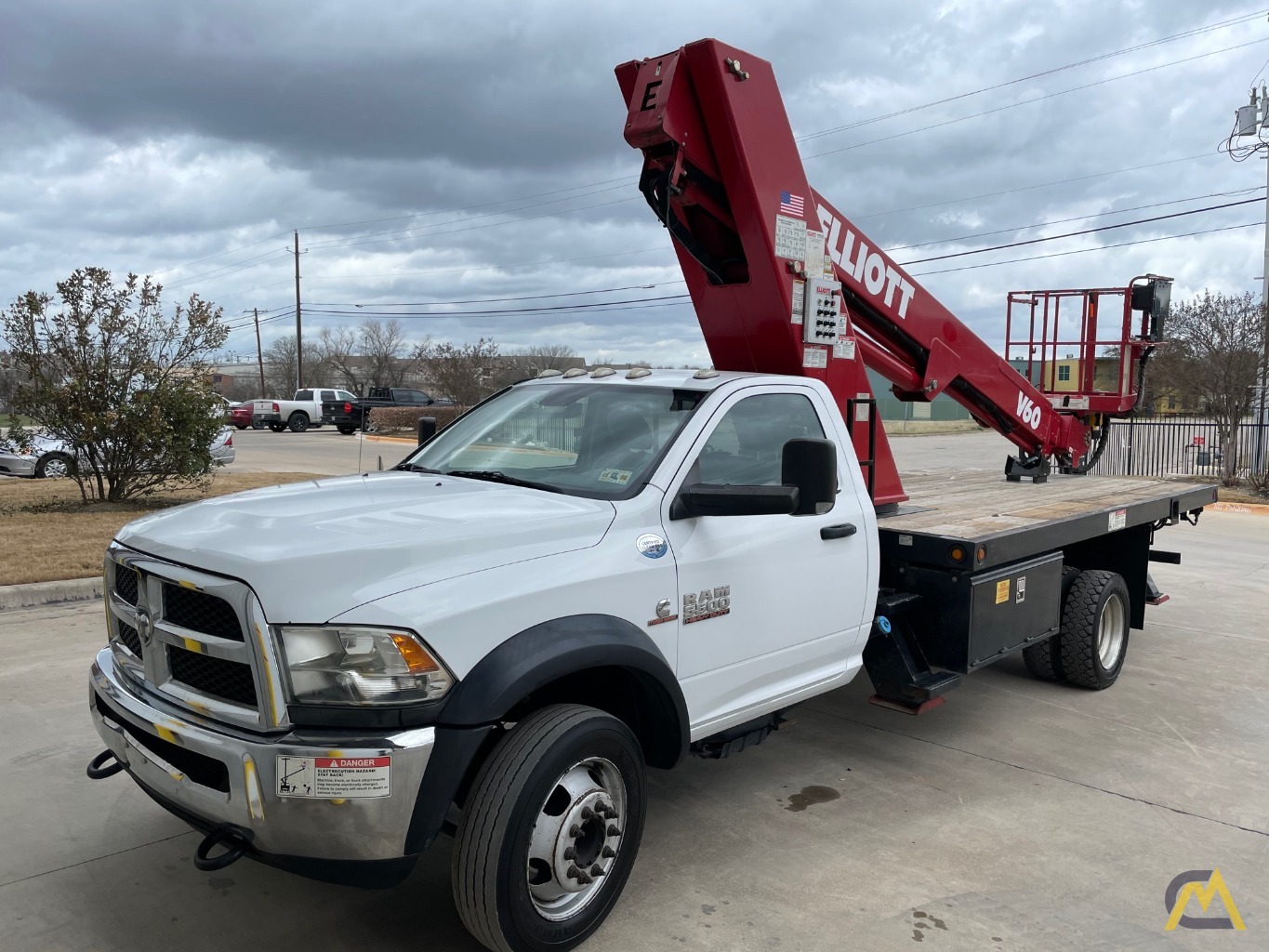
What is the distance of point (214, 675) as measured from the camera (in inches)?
115

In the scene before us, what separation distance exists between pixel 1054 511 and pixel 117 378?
11.2 meters

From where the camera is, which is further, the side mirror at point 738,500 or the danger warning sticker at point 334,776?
the side mirror at point 738,500

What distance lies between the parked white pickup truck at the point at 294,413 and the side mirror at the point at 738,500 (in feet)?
128

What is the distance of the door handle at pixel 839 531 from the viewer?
13.5 ft

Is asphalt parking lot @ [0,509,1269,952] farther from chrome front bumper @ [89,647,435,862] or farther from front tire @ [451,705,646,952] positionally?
chrome front bumper @ [89,647,435,862]

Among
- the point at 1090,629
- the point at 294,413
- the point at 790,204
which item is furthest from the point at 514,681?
the point at 294,413

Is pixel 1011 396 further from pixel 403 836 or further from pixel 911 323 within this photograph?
pixel 403 836

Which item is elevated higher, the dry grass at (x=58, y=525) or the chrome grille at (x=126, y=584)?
the chrome grille at (x=126, y=584)

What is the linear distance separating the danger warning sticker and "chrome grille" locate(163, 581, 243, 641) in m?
0.43

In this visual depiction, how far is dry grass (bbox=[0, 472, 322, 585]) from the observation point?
8492 mm

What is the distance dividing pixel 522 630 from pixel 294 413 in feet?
131

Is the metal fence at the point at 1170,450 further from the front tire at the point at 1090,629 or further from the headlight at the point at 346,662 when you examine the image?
the headlight at the point at 346,662

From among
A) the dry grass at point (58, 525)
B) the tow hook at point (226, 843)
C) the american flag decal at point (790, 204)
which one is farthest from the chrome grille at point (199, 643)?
the dry grass at point (58, 525)
